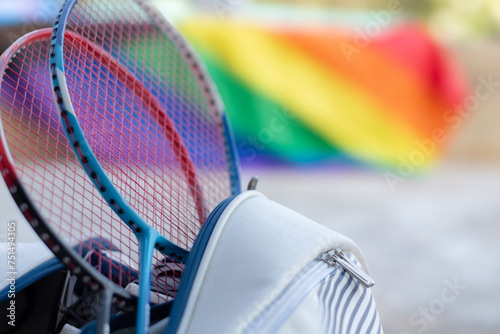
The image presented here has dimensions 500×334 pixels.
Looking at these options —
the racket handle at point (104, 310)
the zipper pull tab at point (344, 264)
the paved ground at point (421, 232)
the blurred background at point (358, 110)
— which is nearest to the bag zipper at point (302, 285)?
the zipper pull tab at point (344, 264)

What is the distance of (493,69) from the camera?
2975 millimetres

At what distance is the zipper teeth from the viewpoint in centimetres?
51

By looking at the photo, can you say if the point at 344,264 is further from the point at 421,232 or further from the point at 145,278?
the point at 421,232

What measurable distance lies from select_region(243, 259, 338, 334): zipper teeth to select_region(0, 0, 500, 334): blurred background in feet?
4.50

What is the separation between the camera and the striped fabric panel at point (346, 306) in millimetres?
553

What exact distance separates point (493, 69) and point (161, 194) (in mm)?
2636

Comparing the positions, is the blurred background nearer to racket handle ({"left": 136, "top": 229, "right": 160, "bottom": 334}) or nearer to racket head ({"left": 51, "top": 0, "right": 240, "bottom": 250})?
racket head ({"left": 51, "top": 0, "right": 240, "bottom": 250})

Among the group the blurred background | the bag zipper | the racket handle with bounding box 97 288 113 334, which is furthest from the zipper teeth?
the blurred background

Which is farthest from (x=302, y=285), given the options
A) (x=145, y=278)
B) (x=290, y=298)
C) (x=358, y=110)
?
(x=358, y=110)

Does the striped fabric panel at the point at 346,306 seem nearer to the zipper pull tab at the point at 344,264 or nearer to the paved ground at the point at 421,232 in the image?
the zipper pull tab at the point at 344,264

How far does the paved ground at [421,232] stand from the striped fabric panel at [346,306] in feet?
2.32

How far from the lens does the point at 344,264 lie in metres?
0.58

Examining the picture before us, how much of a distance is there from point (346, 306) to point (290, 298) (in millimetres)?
77

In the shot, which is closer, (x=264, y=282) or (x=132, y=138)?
(x=264, y=282)
